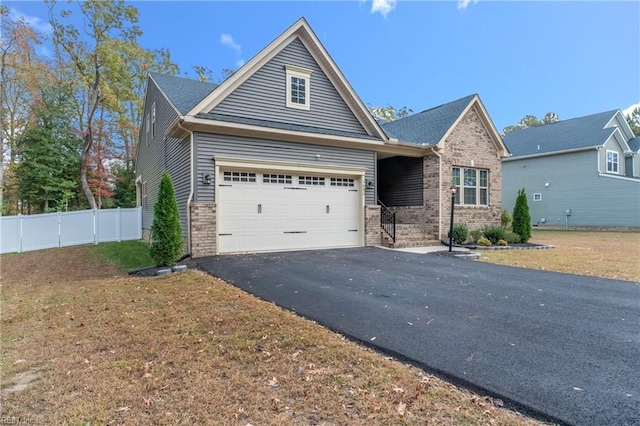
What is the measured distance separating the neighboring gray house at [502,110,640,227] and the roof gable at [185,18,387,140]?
18741mm

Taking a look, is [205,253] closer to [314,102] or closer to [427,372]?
[314,102]

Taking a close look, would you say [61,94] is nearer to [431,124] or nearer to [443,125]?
[431,124]

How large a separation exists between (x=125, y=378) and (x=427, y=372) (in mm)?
2755

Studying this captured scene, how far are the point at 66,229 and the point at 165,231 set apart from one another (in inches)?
388

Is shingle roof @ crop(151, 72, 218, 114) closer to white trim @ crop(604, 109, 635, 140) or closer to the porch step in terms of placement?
the porch step

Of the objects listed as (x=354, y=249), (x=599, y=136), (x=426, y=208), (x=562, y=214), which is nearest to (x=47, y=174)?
(x=354, y=249)

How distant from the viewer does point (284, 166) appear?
10.8 metres

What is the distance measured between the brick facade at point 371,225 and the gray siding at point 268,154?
287 millimetres

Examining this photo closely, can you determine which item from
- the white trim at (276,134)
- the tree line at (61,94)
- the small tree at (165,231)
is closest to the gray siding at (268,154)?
the white trim at (276,134)

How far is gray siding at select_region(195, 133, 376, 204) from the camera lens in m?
9.74

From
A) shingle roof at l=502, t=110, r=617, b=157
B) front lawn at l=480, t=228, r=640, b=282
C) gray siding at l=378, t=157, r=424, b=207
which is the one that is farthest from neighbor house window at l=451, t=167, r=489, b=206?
shingle roof at l=502, t=110, r=617, b=157

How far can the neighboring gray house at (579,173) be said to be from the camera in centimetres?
2203

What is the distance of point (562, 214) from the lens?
24.3m

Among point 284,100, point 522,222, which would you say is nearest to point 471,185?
point 522,222
